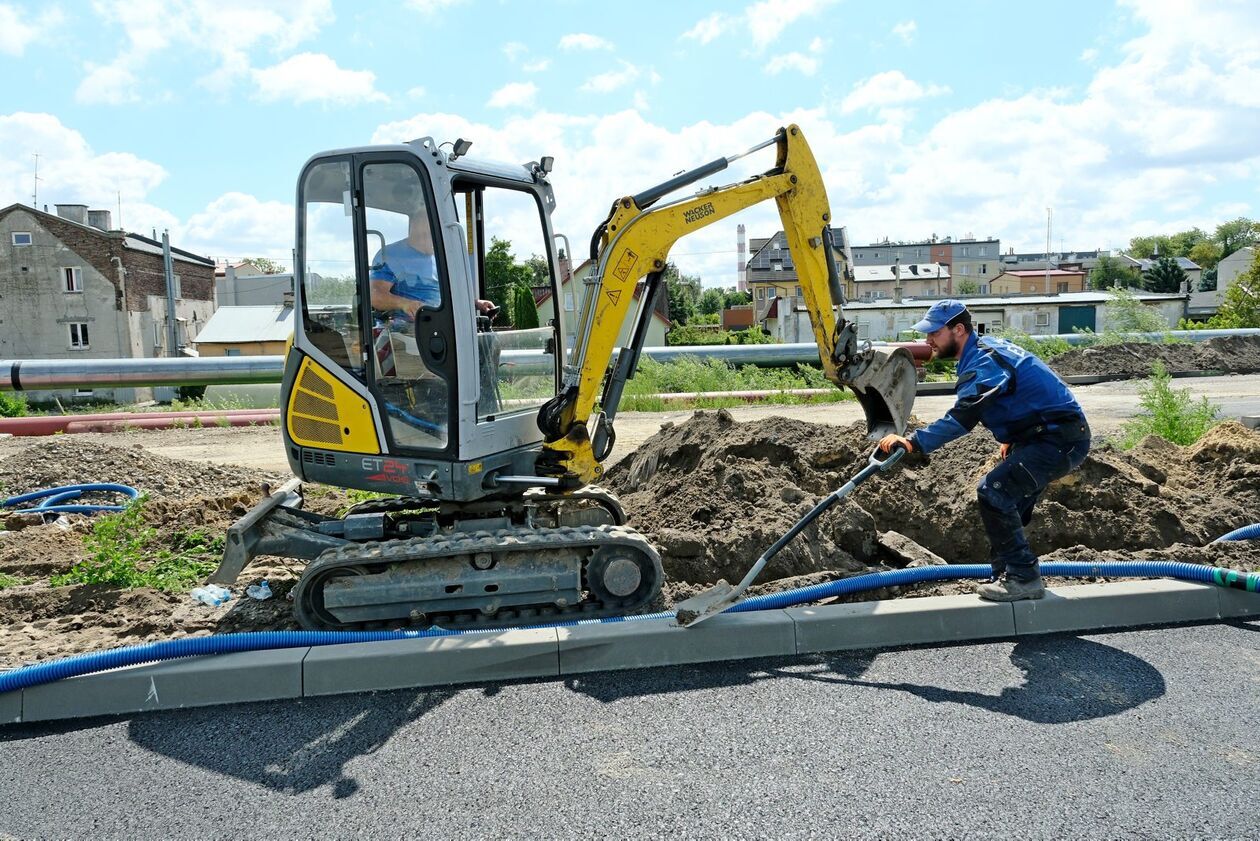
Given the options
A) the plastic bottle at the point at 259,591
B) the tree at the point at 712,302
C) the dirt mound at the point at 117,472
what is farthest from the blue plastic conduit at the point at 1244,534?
the tree at the point at 712,302

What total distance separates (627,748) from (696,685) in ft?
2.35

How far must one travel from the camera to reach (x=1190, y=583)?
207 inches

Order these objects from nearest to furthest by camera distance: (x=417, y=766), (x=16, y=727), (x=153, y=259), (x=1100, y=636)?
(x=417, y=766), (x=16, y=727), (x=1100, y=636), (x=153, y=259)

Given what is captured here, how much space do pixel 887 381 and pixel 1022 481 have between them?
1194 millimetres

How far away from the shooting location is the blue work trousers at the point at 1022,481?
5.10 metres

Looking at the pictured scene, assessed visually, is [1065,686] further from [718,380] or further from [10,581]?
[718,380]

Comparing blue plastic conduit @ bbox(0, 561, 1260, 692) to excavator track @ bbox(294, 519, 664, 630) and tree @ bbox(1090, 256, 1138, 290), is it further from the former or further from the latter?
tree @ bbox(1090, 256, 1138, 290)

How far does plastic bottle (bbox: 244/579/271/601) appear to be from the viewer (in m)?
5.96

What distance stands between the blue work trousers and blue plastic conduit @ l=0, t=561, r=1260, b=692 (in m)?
0.32

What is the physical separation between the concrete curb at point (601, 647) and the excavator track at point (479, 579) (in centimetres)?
58

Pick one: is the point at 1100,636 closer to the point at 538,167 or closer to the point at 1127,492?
the point at 1127,492

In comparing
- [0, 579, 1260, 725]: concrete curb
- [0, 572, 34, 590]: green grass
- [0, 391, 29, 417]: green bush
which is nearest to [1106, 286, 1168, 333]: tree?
[0, 579, 1260, 725]: concrete curb

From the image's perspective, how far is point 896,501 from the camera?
7012 mm

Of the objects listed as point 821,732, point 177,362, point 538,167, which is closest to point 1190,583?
point 821,732
